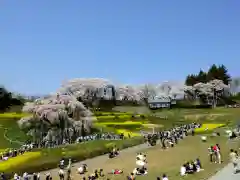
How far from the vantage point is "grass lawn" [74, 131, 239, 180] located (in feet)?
99.2

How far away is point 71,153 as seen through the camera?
40.9 m

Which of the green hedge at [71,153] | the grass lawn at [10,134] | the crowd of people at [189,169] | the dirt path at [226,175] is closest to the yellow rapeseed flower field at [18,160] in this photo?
the green hedge at [71,153]

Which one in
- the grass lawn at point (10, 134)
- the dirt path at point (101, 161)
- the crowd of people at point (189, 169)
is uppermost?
the grass lawn at point (10, 134)

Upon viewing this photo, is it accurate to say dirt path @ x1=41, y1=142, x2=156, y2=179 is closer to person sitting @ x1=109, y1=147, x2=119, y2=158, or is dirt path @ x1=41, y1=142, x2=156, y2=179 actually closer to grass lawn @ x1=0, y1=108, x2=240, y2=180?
grass lawn @ x1=0, y1=108, x2=240, y2=180

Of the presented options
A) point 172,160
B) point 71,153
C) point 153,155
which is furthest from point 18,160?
point 172,160

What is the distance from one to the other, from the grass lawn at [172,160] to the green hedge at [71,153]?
296 cm

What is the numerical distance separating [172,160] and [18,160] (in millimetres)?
14866

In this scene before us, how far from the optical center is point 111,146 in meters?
45.6

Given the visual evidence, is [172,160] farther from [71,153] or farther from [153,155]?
[71,153]

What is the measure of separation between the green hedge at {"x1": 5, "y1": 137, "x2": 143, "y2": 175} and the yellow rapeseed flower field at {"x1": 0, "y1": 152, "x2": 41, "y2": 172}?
0.56 meters

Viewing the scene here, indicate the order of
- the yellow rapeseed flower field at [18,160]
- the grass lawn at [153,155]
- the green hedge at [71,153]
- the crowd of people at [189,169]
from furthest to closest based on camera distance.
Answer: the green hedge at [71,153] < the yellow rapeseed flower field at [18,160] < the grass lawn at [153,155] < the crowd of people at [189,169]

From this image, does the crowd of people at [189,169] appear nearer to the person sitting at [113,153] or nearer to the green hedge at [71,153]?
the person sitting at [113,153]

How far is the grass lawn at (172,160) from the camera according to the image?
3023 centimetres

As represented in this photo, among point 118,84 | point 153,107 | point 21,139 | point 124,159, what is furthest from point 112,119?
point 118,84
